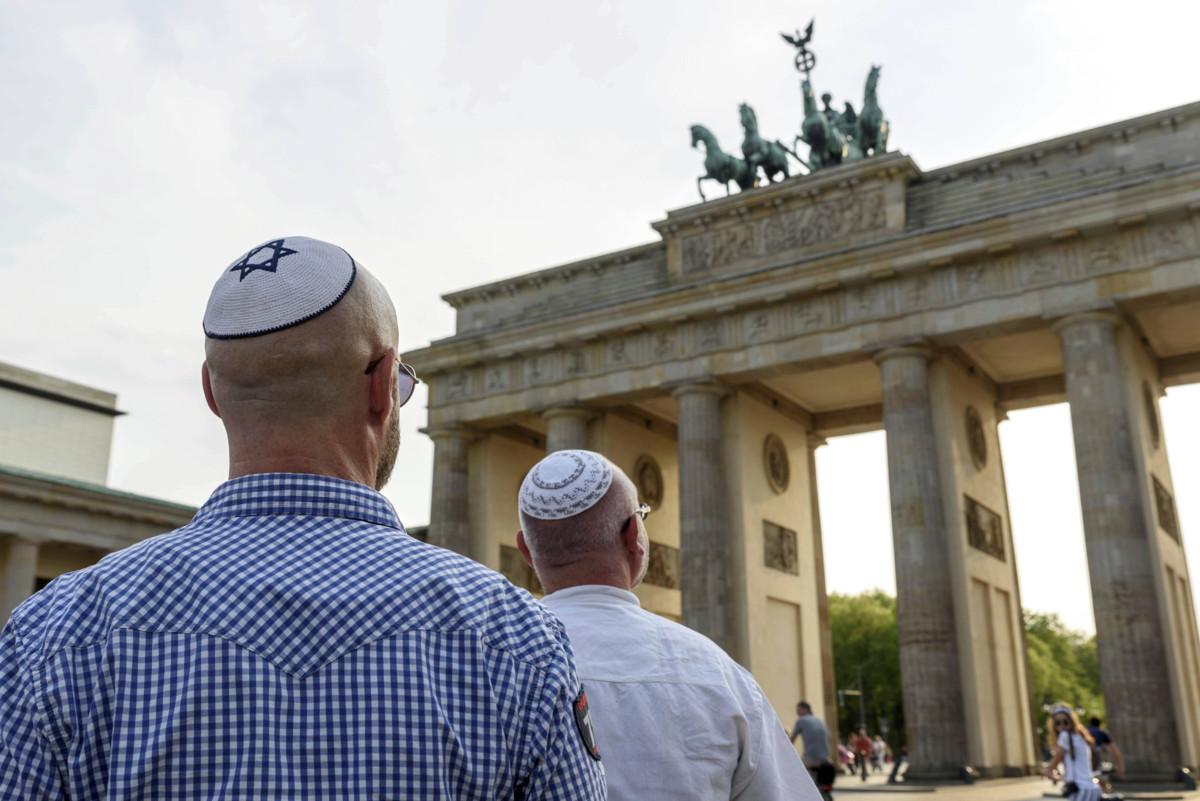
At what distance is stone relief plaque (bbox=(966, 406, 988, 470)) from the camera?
94.7ft

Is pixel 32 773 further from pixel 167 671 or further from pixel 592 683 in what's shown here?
pixel 592 683

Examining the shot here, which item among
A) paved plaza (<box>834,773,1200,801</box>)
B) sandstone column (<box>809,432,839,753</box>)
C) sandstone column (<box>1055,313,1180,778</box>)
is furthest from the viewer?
sandstone column (<box>809,432,839,753</box>)

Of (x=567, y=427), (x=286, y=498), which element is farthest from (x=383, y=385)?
(x=567, y=427)

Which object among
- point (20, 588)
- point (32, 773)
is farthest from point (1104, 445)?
point (20, 588)

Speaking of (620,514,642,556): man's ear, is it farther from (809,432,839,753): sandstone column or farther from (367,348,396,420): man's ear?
(809,432,839,753): sandstone column

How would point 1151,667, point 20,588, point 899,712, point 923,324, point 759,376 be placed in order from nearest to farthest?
point 1151,667 < point 923,324 < point 759,376 < point 20,588 < point 899,712

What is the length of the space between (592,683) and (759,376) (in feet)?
87.6

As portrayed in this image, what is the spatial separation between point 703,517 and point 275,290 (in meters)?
27.3

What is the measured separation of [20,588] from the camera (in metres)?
31.5

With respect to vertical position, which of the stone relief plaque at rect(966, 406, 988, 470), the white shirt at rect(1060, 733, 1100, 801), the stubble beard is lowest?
the white shirt at rect(1060, 733, 1100, 801)

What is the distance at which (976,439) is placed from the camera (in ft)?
96.0

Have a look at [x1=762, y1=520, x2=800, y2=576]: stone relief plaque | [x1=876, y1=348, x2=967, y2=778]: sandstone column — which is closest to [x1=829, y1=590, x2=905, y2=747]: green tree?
[x1=762, y1=520, x2=800, y2=576]: stone relief plaque

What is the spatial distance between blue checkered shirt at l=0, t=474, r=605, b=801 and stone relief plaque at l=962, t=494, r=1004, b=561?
88.3 ft

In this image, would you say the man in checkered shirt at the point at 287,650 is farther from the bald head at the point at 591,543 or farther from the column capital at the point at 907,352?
the column capital at the point at 907,352
